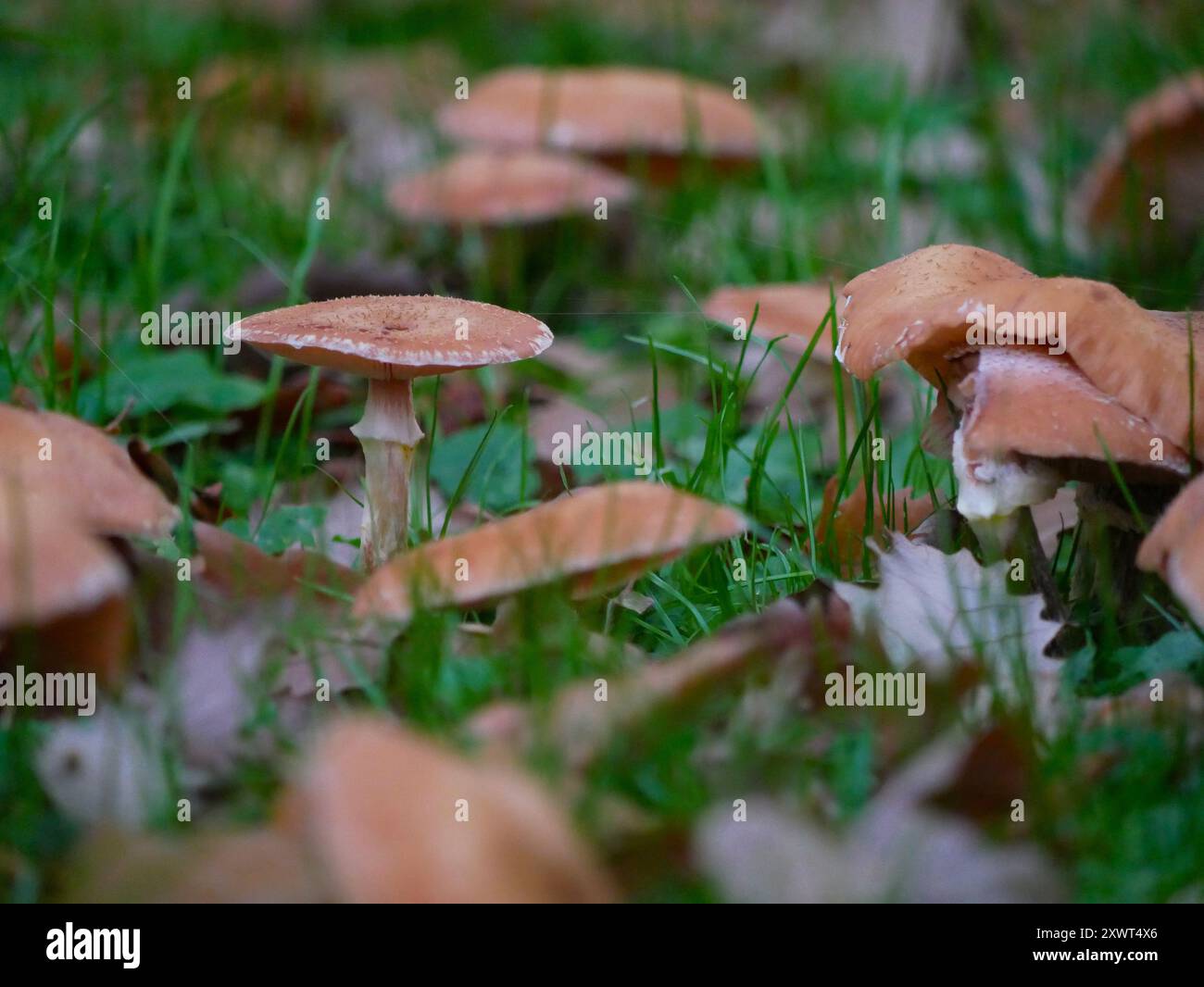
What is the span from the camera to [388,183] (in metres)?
5.63

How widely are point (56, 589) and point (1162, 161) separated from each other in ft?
13.1

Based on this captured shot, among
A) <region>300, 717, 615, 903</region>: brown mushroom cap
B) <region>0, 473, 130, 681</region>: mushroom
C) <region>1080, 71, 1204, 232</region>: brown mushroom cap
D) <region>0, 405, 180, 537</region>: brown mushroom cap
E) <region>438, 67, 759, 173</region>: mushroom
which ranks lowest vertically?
<region>300, 717, 615, 903</region>: brown mushroom cap

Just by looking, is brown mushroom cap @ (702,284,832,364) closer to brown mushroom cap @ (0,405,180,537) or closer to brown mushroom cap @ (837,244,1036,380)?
brown mushroom cap @ (837,244,1036,380)

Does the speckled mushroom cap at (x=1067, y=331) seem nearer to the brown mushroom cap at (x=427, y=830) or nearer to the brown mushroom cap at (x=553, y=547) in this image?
the brown mushroom cap at (x=553, y=547)

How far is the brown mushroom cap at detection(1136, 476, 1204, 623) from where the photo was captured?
5.69 feet

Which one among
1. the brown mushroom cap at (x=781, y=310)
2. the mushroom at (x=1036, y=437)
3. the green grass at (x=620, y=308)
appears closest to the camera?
the green grass at (x=620, y=308)

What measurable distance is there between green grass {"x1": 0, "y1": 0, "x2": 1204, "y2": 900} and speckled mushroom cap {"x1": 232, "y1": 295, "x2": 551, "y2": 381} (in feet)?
0.92

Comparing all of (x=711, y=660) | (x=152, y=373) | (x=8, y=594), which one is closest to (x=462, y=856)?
(x=711, y=660)

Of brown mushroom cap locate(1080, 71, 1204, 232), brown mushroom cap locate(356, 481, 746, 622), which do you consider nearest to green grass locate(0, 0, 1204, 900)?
brown mushroom cap locate(356, 481, 746, 622)

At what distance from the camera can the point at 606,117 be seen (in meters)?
5.07

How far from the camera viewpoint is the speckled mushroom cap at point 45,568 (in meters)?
1.56

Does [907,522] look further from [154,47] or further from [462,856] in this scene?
[154,47]

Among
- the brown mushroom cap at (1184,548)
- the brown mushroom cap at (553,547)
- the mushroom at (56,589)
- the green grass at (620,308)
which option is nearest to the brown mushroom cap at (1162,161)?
the green grass at (620,308)

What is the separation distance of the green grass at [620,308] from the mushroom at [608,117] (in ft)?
0.57
